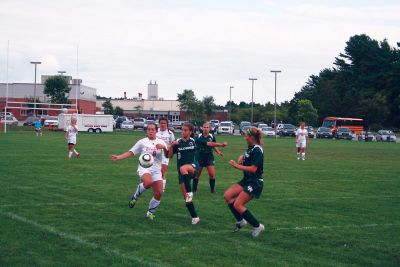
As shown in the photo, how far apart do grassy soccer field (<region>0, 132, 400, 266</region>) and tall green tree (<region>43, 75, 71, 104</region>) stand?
7204cm

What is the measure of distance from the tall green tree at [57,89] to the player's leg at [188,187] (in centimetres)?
7948

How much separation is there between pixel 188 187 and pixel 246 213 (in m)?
1.81

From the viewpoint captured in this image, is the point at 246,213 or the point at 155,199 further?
the point at 155,199

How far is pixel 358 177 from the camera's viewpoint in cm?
2150

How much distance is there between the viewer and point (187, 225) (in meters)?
11.0

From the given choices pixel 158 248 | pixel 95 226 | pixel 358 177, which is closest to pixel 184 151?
pixel 95 226

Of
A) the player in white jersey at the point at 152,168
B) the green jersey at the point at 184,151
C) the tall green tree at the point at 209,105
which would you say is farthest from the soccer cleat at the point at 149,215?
the tall green tree at the point at 209,105

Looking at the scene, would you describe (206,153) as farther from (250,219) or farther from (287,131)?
(287,131)

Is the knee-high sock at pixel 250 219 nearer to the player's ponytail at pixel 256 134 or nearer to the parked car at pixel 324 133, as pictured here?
the player's ponytail at pixel 256 134

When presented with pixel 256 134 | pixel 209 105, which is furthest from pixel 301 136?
pixel 209 105

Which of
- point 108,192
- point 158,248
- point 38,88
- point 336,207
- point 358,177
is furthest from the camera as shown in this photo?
point 38,88

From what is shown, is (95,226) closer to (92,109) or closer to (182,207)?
(182,207)

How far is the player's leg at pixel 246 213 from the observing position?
10.1 meters

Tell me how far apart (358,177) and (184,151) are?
1080 centimetres
